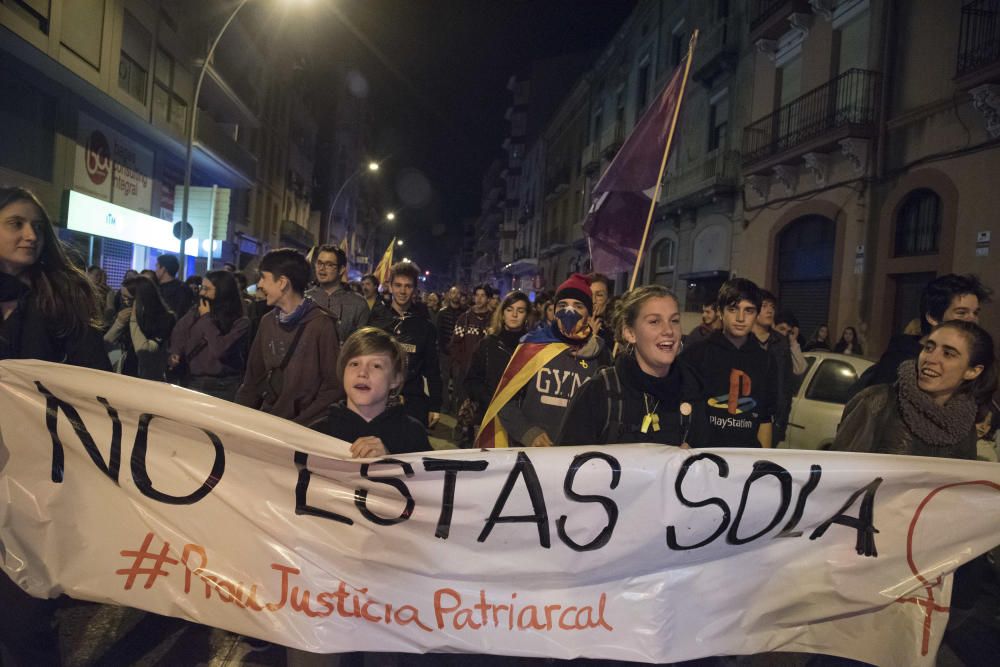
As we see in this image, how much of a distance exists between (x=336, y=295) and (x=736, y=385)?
372cm

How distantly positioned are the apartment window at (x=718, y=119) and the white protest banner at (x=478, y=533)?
1834cm

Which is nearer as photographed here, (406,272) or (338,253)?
(338,253)

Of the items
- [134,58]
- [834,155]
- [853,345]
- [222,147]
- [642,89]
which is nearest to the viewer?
[853,345]

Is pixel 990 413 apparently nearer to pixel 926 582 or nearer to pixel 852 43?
pixel 926 582

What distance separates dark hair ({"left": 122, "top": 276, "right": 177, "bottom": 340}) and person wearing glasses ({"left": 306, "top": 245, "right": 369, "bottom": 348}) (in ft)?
4.93

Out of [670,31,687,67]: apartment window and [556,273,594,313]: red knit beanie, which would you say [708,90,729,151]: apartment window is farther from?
[556,273,594,313]: red knit beanie

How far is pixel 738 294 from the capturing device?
4098 mm

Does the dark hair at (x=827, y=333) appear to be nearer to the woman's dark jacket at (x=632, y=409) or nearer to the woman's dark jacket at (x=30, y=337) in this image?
the woman's dark jacket at (x=632, y=409)

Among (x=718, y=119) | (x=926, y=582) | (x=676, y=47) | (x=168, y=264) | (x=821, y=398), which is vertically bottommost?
(x=926, y=582)

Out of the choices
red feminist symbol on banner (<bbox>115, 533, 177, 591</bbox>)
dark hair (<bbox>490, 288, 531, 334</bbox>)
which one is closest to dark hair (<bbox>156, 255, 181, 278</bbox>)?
dark hair (<bbox>490, 288, 531, 334</bbox>)

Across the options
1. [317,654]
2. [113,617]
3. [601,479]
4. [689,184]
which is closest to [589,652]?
[601,479]

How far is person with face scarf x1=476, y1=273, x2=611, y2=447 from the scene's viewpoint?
414 cm

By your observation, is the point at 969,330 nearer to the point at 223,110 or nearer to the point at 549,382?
the point at 549,382

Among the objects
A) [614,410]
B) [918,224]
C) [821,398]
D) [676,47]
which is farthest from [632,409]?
[676,47]
